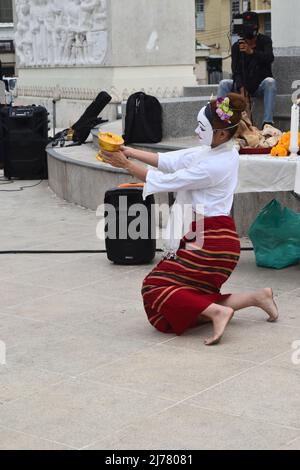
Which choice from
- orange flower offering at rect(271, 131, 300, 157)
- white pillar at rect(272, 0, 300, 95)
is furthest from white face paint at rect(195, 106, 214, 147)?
white pillar at rect(272, 0, 300, 95)

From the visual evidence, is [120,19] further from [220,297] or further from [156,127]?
[220,297]

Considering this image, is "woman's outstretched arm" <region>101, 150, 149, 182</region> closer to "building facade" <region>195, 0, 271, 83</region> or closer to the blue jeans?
the blue jeans

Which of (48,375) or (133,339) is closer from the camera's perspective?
(48,375)

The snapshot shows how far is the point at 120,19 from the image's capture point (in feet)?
76.2

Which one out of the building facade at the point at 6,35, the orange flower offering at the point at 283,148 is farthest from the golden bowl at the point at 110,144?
the building facade at the point at 6,35

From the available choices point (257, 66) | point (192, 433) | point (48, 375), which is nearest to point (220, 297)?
point (48, 375)

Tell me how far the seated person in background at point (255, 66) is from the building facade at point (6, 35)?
46.4 metres

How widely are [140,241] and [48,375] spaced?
299cm

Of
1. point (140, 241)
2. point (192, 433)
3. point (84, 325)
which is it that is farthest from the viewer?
point (140, 241)

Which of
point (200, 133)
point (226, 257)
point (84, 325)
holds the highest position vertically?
point (200, 133)

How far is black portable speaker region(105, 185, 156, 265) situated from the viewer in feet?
28.1

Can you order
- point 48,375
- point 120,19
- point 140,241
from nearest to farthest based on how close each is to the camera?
point 48,375, point 140,241, point 120,19

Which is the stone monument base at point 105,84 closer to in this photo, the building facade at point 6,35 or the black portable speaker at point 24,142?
the black portable speaker at point 24,142
